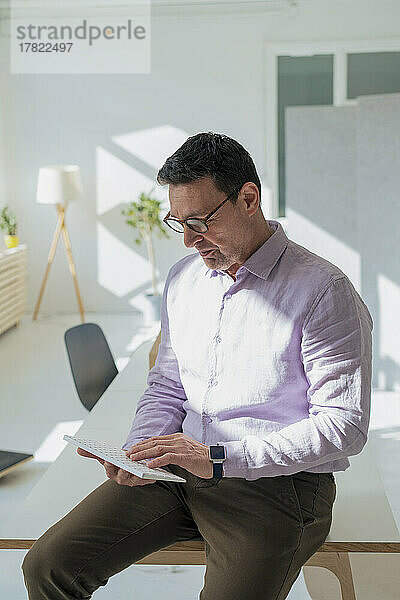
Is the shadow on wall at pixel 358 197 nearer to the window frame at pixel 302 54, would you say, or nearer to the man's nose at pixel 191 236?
the window frame at pixel 302 54

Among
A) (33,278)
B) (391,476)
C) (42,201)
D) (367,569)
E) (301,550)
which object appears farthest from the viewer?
(33,278)

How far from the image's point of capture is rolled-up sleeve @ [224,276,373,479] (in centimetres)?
160

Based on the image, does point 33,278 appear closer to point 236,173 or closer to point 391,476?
point 391,476

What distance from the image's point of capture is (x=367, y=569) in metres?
2.43

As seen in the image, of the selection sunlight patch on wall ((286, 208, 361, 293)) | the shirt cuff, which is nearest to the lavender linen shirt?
the shirt cuff

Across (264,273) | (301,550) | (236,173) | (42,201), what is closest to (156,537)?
(301,550)

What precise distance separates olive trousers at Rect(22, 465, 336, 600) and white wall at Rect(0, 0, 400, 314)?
6.44 meters

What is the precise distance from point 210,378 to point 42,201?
19.8ft

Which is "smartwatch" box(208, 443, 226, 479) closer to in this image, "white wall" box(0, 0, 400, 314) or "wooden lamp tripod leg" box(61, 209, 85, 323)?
"wooden lamp tripod leg" box(61, 209, 85, 323)

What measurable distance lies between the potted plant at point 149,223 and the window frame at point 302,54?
1158 millimetres

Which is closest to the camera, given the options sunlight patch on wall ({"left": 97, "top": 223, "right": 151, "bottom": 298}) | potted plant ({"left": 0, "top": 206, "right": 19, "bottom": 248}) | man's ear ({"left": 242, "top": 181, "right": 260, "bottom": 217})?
man's ear ({"left": 242, "top": 181, "right": 260, "bottom": 217})

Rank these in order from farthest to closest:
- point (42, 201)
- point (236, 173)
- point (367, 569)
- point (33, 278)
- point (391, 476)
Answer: point (33, 278), point (42, 201), point (391, 476), point (367, 569), point (236, 173)

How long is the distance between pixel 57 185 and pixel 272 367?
6.10 m

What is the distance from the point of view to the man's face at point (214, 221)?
1.70m
